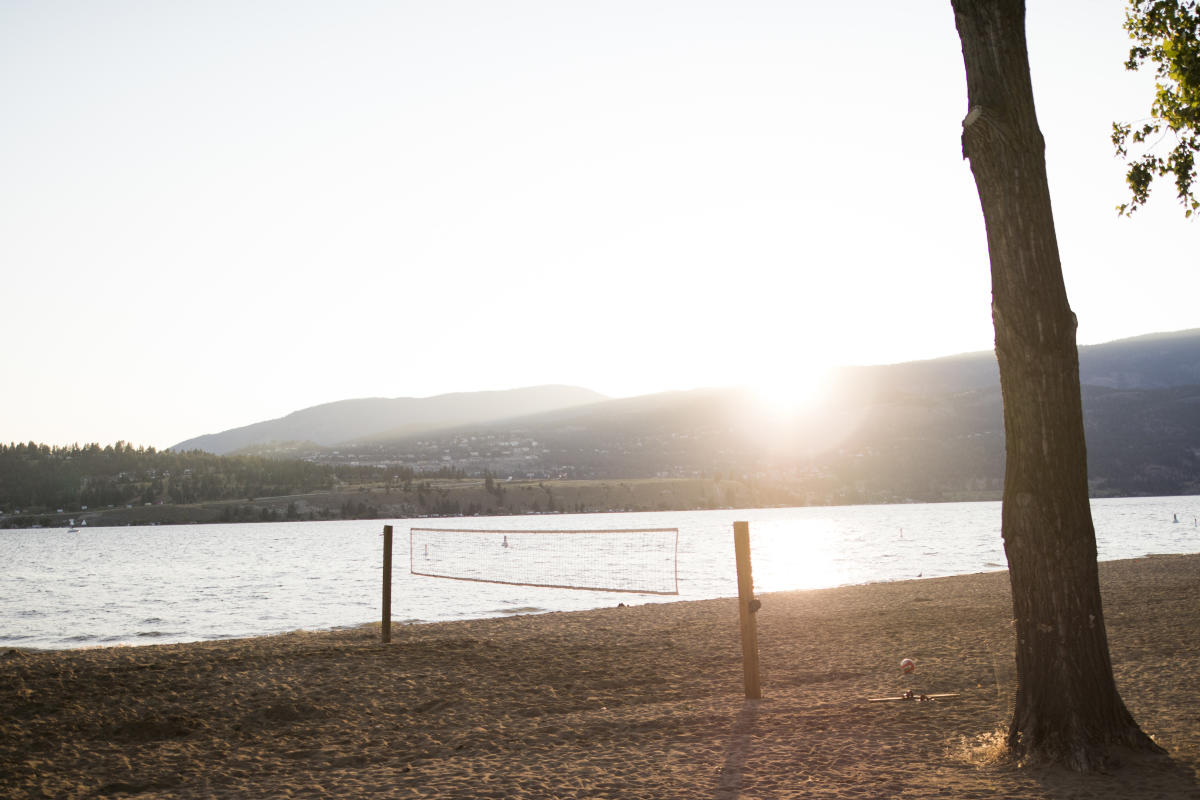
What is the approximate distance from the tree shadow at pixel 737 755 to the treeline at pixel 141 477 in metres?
175

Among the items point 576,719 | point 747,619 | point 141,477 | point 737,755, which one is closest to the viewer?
point 737,755

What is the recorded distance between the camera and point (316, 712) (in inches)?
369

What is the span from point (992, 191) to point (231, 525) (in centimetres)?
19024

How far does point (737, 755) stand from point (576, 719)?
2.35 metres

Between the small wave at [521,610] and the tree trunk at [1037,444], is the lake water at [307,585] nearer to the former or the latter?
the small wave at [521,610]

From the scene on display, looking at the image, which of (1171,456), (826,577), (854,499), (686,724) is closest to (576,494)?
(854,499)

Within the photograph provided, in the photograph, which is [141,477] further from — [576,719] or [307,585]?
[576,719]

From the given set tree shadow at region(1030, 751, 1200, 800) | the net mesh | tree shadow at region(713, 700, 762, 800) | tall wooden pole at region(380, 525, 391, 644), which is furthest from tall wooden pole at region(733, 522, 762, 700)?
the net mesh

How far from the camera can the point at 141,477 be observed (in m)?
183

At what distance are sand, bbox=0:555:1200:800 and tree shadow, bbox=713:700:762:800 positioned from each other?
2cm

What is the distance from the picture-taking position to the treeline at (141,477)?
173625 millimetres

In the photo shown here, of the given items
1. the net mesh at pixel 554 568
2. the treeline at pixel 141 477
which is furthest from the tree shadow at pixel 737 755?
the treeline at pixel 141 477

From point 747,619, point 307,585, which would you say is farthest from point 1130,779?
point 307,585

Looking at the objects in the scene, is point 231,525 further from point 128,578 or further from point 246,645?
point 246,645
